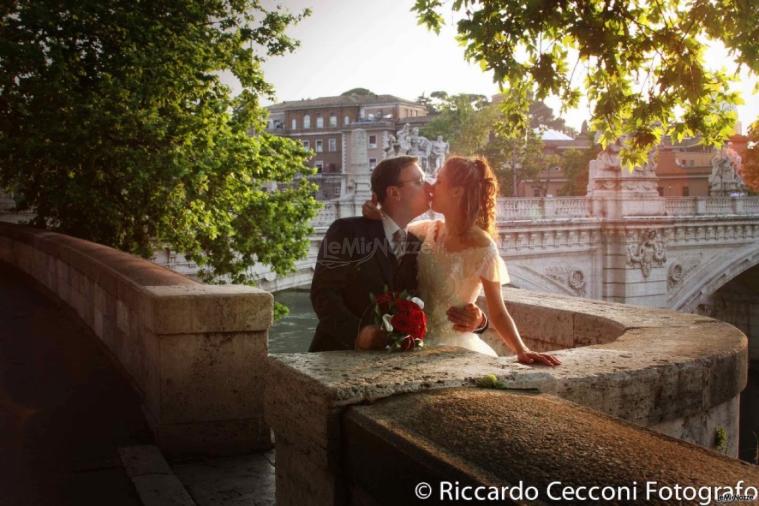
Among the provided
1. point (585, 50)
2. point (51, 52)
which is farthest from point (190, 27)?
point (585, 50)

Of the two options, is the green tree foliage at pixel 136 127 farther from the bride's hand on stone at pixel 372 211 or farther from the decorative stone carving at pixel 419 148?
the decorative stone carving at pixel 419 148

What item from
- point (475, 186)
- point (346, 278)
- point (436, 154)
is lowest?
point (346, 278)

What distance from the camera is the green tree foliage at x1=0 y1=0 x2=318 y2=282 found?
37.4 ft

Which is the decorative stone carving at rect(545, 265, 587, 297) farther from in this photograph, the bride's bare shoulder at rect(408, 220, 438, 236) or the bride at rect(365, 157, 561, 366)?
the bride at rect(365, 157, 561, 366)

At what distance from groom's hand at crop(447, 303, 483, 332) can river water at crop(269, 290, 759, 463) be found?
24.1 metres

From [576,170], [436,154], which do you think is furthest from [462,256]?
[576,170]

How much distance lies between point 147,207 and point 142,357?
7.90 meters

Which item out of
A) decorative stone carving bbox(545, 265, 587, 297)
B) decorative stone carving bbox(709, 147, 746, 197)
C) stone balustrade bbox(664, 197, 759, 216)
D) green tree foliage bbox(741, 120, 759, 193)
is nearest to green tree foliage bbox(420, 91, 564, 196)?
green tree foliage bbox(741, 120, 759, 193)

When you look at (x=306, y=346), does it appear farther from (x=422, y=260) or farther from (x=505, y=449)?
(x=505, y=449)

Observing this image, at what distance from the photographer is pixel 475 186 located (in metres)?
3.61

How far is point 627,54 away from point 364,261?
4686mm

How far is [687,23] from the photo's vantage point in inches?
268

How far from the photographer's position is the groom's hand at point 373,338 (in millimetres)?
2961

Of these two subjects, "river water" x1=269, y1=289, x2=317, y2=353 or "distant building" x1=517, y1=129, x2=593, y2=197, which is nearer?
"river water" x1=269, y1=289, x2=317, y2=353
